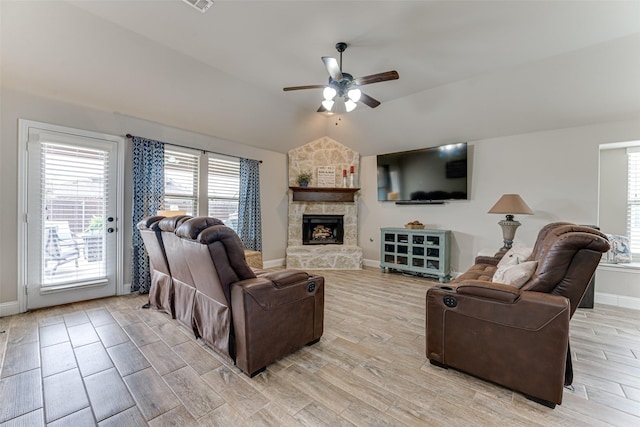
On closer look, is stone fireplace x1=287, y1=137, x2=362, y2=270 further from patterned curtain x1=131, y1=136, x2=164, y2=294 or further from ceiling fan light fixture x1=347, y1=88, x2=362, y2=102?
ceiling fan light fixture x1=347, y1=88, x2=362, y2=102

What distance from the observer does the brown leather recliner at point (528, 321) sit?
5.28ft

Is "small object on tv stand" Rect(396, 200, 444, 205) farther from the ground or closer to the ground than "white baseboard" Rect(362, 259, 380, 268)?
farther from the ground

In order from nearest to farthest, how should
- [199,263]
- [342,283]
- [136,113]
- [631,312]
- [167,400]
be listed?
[167,400] → [199,263] → [631,312] → [136,113] → [342,283]

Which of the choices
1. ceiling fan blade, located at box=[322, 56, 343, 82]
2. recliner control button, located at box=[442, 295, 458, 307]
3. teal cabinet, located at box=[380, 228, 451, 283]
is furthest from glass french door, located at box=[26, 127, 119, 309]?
teal cabinet, located at box=[380, 228, 451, 283]

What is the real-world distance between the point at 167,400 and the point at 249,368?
52 cm

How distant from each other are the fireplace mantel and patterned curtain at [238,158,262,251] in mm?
915

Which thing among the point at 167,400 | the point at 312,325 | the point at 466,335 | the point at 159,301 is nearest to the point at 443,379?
the point at 466,335

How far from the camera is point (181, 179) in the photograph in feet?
14.2

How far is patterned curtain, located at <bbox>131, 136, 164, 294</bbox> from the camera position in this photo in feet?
12.3

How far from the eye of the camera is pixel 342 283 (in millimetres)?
4461

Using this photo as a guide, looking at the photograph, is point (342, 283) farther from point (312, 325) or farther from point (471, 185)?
point (471, 185)

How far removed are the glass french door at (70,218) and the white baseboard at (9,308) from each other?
0.33ft

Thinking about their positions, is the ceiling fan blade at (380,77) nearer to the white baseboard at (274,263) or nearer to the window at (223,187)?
the window at (223,187)

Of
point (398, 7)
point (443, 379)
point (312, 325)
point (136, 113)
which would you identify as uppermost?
point (398, 7)
